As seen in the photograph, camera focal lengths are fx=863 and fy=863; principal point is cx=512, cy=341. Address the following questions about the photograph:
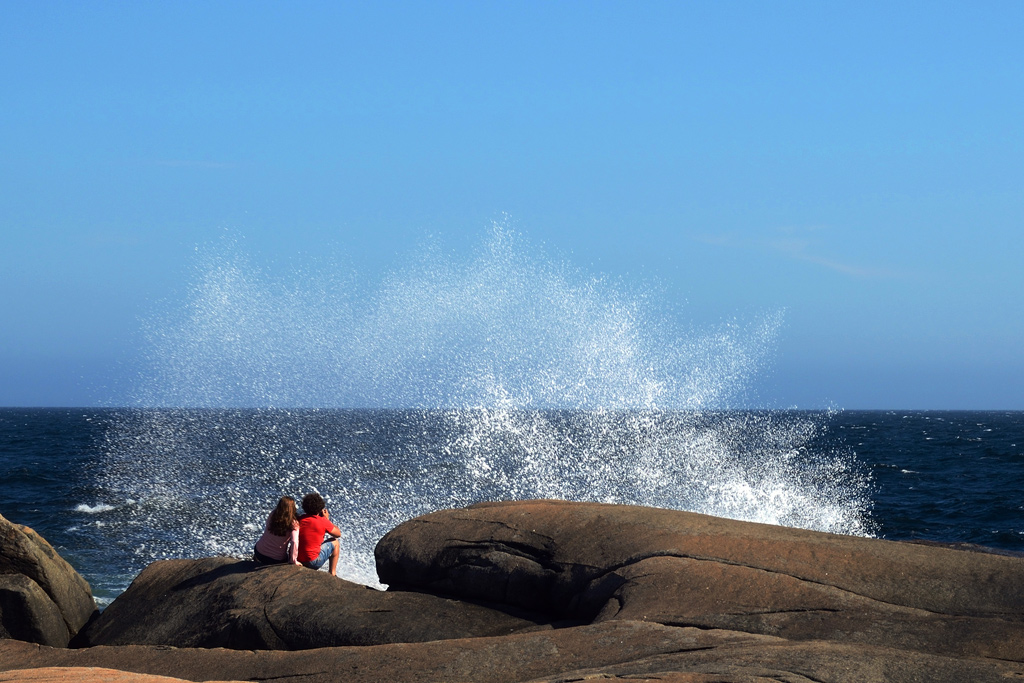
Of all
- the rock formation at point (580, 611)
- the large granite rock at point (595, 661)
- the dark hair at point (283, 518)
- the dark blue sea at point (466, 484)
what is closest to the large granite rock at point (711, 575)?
the rock formation at point (580, 611)

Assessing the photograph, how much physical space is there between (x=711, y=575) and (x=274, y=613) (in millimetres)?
4509

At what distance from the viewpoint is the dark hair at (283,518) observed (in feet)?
32.6

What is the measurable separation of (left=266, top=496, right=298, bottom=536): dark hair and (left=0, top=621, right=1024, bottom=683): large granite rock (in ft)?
6.74

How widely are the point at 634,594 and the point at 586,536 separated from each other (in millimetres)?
1591

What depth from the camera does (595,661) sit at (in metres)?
6.03

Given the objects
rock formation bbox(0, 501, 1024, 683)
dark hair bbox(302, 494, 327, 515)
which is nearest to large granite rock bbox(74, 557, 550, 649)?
rock formation bbox(0, 501, 1024, 683)

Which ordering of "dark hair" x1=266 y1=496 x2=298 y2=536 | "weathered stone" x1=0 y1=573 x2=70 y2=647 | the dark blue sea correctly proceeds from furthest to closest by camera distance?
the dark blue sea < "weathered stone" x1=0 y1=573 x2=70 y2=647 < "dark hair" x1=266 y1=496 x2=298 y2=536

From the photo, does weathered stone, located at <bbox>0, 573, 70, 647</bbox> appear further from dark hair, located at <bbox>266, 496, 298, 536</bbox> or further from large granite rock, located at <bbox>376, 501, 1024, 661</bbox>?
large granite rock, located at <bbox>376, 501, 1024, 661</bbox>

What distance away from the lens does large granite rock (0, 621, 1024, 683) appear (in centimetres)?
507

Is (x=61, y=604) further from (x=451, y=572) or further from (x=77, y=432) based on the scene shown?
(x=77, y=432)

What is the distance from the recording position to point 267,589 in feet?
30.9

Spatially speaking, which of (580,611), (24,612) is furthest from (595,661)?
(24,612)

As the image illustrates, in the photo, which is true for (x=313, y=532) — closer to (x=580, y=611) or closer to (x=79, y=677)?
(x=580, y=611)

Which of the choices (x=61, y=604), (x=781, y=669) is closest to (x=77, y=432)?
(x=61, y=604)
